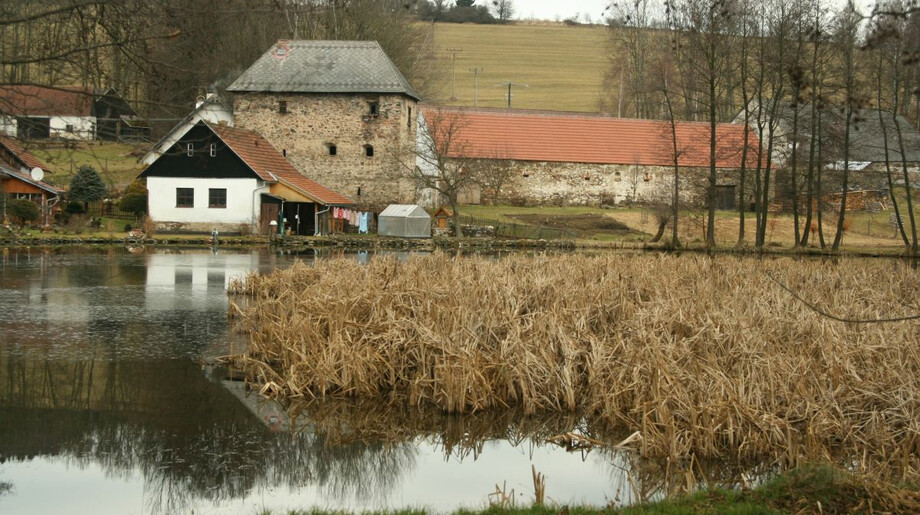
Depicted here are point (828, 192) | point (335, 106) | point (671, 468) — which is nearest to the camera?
point (671, 468)

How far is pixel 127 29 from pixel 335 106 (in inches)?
1657

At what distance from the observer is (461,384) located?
11.0m

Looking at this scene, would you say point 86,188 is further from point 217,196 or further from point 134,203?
point 217,196

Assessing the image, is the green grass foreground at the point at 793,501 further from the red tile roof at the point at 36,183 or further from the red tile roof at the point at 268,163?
the red tile roof at the point at 36,183

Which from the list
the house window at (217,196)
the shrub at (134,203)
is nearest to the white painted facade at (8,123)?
the house window at (217,196)

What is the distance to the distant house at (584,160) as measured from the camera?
172 ft

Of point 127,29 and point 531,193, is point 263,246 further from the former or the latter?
point 127,29

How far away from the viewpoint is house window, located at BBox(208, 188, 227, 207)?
43.0 meters

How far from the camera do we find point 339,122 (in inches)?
1912

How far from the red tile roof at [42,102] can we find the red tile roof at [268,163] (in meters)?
34.1

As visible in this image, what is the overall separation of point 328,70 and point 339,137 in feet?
10.5

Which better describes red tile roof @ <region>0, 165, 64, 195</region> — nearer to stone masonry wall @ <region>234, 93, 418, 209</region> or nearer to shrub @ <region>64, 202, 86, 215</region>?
shrub @ <region>64, 202, 86, 215</region>

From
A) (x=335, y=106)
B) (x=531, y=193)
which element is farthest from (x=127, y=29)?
(x=531, y=193)

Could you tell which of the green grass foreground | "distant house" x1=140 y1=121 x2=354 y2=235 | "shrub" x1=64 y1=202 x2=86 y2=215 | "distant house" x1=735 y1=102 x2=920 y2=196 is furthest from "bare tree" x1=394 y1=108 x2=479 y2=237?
the green grass foreground
